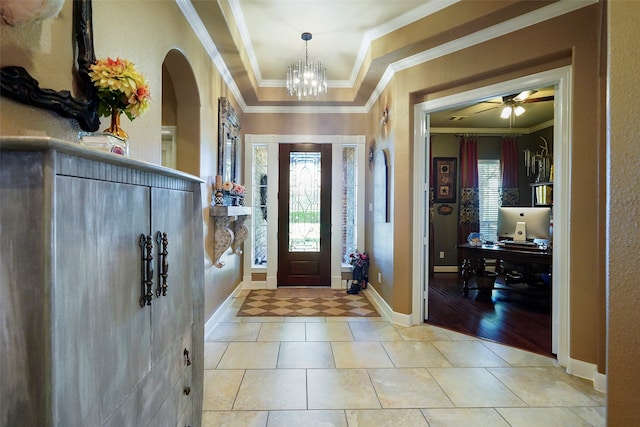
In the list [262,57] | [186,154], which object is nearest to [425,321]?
[186,154]

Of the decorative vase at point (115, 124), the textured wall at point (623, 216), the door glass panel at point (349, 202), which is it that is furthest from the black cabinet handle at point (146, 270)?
the door glass panel at point (349, 202)

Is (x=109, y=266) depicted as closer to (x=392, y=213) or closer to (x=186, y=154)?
(x=186, y=154)

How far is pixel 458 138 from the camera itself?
6285 mm

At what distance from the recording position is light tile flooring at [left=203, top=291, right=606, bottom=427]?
1.82 meters

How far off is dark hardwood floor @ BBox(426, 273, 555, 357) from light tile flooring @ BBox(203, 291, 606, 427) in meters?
0.26

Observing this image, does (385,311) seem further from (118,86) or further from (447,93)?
(118,86)

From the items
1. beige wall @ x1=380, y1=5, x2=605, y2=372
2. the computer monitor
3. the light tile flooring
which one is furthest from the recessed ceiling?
the light tile flooring

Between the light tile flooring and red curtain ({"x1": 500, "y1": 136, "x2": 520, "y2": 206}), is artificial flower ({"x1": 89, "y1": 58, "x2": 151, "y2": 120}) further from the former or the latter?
red curtain ({"x1": 500, "y1": 136, "x2": 520, "y2": 206})

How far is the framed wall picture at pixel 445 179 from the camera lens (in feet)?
20.5

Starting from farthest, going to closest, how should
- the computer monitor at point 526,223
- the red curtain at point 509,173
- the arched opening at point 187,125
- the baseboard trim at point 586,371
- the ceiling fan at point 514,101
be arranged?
the red curtain at point 509,173 < the ceiling fan at point 514,101 < the computer monitor at point 526,223 < the arched opening at point 187,125 < the baseboard trim at point 586,371

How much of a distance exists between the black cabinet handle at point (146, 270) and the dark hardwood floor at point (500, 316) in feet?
10.0

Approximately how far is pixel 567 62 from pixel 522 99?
2034mm

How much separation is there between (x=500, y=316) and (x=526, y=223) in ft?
4.33

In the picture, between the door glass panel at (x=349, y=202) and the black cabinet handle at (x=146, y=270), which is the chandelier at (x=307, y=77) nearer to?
the door glass panel at (x=349, y=202)
